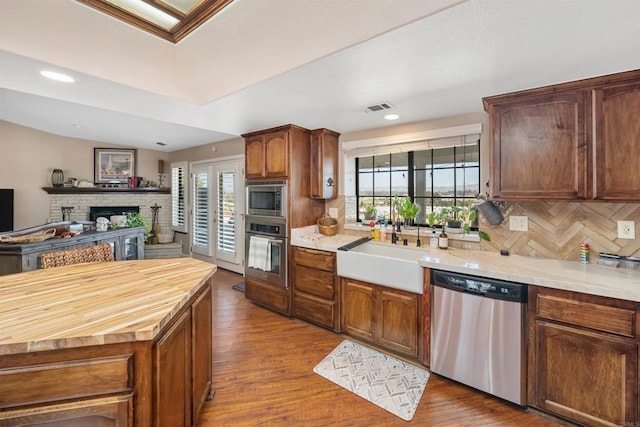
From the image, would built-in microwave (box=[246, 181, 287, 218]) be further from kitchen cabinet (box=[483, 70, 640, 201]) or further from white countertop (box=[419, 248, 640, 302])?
kitchen cabinet (box=[483, 70, 640, 201])

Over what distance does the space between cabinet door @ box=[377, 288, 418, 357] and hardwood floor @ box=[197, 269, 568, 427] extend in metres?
0.30

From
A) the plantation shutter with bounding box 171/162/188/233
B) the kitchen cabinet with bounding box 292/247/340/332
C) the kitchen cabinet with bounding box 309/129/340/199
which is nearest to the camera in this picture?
the kitchen cabinet with bounding box 292/247/340/332

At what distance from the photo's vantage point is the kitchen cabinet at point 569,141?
5.75 feet

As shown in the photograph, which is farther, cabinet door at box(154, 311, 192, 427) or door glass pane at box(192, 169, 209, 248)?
door glass pane at box(192, 169, 209, 248)

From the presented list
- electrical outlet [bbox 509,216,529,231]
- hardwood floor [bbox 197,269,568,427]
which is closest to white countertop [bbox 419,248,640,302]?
electrical outlet [bbox 509,216,529,231]

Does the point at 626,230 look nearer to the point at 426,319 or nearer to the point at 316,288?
the point at 426,319

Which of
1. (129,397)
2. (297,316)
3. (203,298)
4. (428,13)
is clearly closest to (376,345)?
(297,316)

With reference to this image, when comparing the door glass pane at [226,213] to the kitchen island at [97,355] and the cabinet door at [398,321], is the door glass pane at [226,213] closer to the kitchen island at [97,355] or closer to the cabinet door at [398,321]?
the cabinet door at [398,321]

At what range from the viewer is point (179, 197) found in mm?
5863

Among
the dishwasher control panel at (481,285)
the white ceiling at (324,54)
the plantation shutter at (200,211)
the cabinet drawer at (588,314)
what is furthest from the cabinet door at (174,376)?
the plantation shutter at (200,211)

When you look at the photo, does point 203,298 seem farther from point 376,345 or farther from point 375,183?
point 375,183

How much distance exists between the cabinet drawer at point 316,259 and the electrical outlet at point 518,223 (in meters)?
1.67

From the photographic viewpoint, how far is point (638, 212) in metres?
1.96

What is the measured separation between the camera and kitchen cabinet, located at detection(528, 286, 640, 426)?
1.50m
